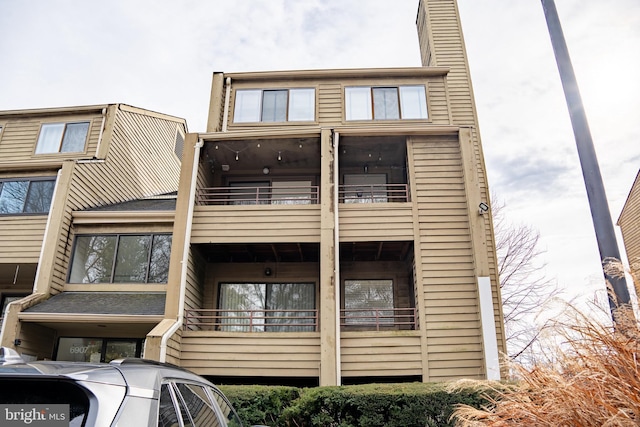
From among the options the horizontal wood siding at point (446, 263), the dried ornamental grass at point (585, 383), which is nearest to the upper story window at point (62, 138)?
the horizontal wood siding at point (446, 263)

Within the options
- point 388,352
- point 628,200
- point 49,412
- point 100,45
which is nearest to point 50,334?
point 100,45

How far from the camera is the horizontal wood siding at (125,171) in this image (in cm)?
1365

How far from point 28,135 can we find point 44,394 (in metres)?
18.3

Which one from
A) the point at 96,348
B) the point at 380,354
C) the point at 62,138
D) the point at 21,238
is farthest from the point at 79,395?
the point at 62,138

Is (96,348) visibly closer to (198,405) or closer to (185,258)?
(185,258)

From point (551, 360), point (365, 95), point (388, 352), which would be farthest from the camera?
point (365, 95)

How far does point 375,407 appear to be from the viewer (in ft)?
25.9

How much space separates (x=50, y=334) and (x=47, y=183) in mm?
4480

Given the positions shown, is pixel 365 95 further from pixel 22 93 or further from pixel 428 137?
pixel 22 93

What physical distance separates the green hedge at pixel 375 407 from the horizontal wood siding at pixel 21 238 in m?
8.74

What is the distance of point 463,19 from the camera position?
1717 centimetres

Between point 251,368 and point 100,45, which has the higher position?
point 100,45

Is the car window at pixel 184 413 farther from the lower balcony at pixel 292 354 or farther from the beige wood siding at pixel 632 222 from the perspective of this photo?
the beige wood siding at pixel 632 222

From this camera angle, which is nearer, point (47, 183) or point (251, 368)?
point (251, 368)
